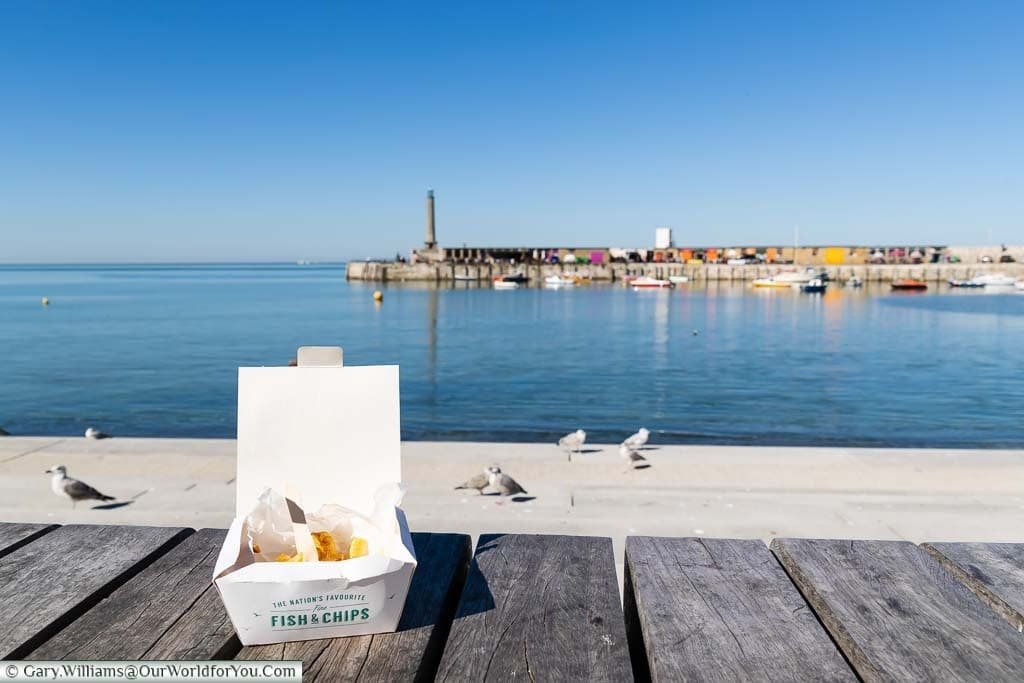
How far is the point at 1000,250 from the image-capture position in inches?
4783

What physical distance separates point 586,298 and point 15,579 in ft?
244

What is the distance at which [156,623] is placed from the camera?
70.8 inches

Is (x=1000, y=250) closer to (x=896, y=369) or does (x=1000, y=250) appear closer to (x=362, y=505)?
(x=896, y=369)

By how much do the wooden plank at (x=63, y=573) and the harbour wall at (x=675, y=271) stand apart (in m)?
108

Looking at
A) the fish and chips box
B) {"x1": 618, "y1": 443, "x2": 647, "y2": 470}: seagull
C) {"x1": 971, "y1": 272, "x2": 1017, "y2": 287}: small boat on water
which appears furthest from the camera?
{"x1": 971, "y1": 272, "x2": 1017, "y2": 287}: small boat on water

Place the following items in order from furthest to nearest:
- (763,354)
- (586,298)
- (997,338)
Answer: (586,298)
(997,338)
(763,354)

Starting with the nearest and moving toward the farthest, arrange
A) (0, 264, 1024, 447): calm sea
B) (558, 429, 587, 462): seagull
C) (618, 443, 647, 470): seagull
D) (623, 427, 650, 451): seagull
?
(618, 443, 647, 470): seagull
(558, 429, 587, 462): seagull
(623, 427, 650, 451): seagull
(0, 264, 1024, 447): calm sea

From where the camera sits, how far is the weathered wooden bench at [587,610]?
1.64m

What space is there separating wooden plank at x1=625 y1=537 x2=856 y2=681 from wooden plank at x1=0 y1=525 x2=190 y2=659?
147cm

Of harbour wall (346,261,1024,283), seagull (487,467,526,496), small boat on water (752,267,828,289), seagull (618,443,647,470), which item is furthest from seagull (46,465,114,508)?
harbour wall (346,261,1024,283)

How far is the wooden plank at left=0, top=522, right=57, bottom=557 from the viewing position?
2297 millimetres

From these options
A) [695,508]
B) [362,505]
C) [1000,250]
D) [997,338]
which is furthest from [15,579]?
[1000,250]

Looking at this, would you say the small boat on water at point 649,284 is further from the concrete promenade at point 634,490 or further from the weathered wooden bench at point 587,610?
the weathered wooden bench at point 587,610

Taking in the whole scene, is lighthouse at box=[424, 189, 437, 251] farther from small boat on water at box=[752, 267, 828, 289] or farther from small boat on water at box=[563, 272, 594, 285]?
small boat on water at box=[752, 267, 828, 289]
